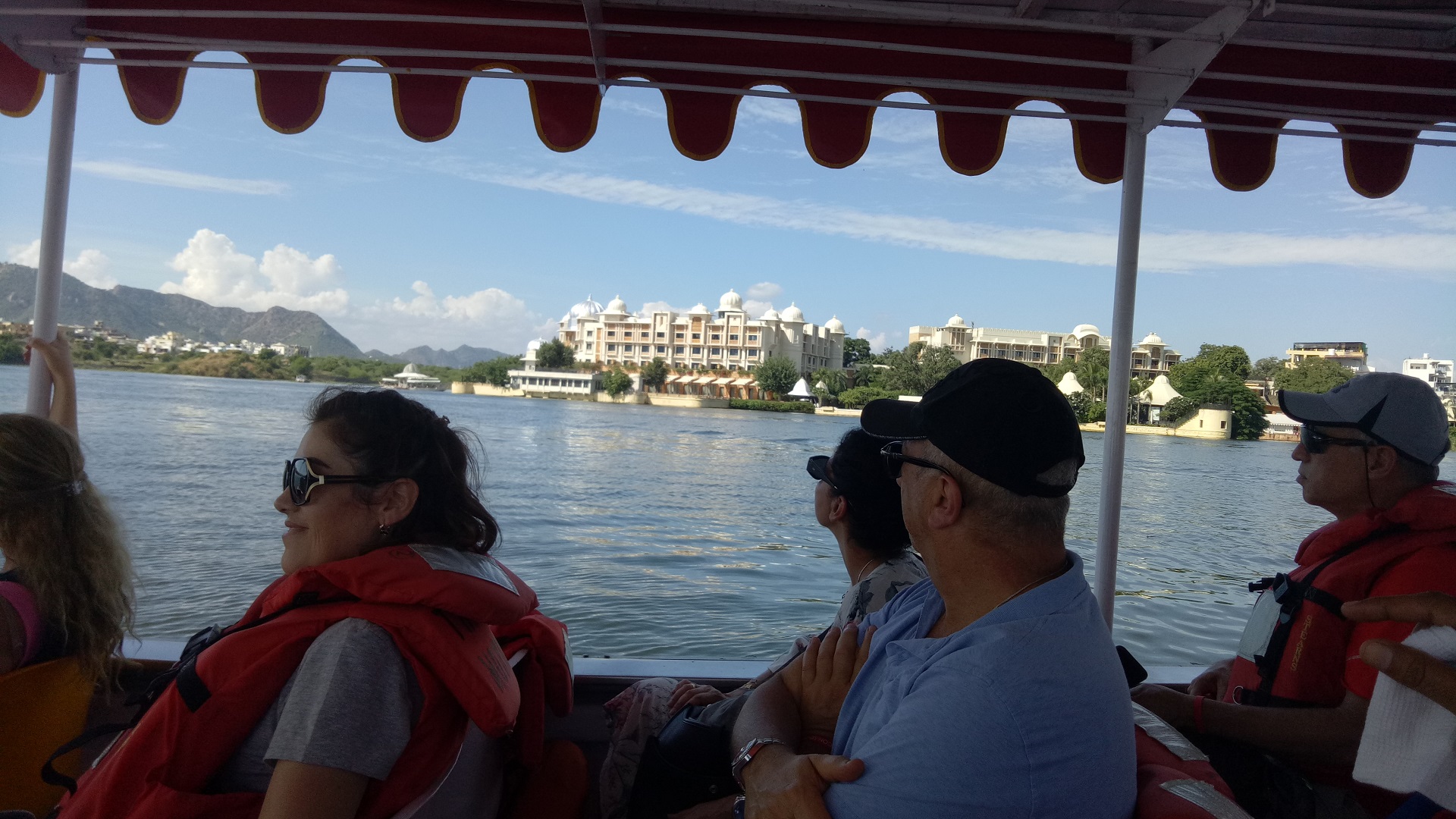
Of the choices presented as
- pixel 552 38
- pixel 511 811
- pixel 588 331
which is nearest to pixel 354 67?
pixel 552 38

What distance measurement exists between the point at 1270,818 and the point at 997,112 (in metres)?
1.70

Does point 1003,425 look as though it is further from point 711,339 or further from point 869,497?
point 711,339

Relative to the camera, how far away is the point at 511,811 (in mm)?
1349

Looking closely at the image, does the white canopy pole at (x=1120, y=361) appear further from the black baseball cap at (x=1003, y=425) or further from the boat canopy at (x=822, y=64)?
the black baseball cap at (x=1003, y=425)

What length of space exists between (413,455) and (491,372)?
63.3 m

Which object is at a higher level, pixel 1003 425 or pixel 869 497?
pixel 1003 425

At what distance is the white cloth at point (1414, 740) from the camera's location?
843 mm

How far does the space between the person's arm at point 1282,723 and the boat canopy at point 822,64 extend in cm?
140

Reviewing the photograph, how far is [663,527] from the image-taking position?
44.7 ft

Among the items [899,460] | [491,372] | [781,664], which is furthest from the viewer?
[491,372]

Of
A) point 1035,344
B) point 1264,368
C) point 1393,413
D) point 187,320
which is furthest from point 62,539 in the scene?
point 187,320

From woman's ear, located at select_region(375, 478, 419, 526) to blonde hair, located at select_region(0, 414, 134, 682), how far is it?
62 cm

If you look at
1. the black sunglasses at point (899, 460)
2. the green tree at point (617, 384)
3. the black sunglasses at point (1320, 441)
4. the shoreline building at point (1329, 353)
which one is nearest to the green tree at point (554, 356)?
the green tree at point (617, 384)

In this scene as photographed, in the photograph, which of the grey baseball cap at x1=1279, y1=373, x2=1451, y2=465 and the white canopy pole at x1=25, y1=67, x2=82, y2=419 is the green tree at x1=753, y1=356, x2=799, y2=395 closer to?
the white canopy pole at x1=25, y1=67, x2=82, y2=419
